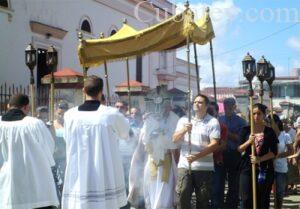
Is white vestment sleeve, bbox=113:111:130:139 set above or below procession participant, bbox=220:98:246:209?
above

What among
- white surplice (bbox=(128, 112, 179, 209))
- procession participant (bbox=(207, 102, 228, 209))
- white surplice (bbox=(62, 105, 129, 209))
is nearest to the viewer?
white surplice (bbox=(62, 105, 129, 209))

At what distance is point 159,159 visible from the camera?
26.4 ft

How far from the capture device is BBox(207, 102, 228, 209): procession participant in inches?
343

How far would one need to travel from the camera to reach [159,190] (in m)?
8.05

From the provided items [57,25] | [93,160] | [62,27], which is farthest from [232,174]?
[62,27]

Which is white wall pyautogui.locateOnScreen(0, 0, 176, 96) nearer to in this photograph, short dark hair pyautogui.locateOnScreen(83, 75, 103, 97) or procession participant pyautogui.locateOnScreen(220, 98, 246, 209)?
procession participant pyautogui.locateOnScreen(220, 98, 246, 209)

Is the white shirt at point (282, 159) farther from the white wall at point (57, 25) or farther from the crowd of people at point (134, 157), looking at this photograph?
the white wall at point (57, 25)

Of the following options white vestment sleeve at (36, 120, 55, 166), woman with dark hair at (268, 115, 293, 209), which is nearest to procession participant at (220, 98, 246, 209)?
woman with dark hair at (268, 115, 293, 209)

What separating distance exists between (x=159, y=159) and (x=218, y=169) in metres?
1.51

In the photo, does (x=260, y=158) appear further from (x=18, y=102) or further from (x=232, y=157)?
(x=18, y=102)

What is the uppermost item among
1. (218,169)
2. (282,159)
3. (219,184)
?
(282,159)

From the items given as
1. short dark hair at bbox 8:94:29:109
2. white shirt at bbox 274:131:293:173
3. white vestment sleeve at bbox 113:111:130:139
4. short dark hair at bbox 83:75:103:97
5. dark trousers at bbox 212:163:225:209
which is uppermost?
short dark hair at bbox 83:75:103:97

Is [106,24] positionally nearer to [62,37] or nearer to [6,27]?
[62,37]

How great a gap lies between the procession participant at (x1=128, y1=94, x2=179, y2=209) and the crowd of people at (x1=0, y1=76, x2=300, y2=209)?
0.01m
